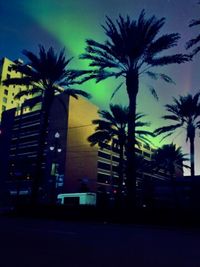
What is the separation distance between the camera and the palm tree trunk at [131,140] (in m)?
21.1

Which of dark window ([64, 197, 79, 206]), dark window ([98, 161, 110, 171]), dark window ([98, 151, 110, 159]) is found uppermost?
dark window ([98, 151, 110, 159])

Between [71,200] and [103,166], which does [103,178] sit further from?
[71,200]

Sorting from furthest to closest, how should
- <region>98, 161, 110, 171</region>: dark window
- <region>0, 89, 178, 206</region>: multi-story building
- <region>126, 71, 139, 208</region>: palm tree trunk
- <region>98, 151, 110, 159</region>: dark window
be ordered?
<region>98, 151, 110, 159</region>: dark window
<region>98, 161, 110, 171</region>: dark window
<region>0, 89, 178, 206</region>: multi-story building
<region>126, 71, 139, 208</region>: palm tree trunk

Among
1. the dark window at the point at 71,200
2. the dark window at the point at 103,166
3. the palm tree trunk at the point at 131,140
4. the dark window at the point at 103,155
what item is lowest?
the dark window at the point at 71,200

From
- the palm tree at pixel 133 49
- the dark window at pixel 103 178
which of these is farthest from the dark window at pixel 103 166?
the palm tree at pixel 133 49

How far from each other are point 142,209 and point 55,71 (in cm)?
1532

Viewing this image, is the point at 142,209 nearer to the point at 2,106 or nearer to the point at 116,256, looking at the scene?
the point at 116,256

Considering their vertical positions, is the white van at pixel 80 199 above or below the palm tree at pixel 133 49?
below

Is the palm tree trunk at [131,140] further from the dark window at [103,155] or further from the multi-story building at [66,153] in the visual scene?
the dark window at [103,155]

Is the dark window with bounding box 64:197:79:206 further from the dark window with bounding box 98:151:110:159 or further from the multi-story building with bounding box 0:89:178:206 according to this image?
the dark window with bounding box 98:151:110:159

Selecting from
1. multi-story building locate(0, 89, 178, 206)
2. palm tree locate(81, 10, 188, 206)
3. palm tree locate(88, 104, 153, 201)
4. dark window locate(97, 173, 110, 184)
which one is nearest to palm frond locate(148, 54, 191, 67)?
palm tree locate(81, 10, 188, 206)

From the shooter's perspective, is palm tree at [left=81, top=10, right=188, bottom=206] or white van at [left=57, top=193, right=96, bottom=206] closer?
palm tree at [left=81, top=10, right=188, bottom=206]

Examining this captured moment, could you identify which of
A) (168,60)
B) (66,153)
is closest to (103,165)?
(66,153)

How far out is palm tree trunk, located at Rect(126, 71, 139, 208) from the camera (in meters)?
21.1
